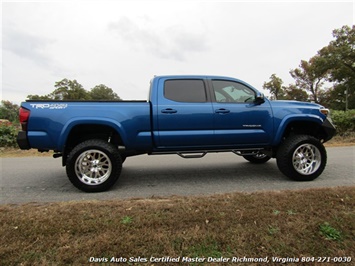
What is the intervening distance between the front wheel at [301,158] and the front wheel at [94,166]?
293 centimetres

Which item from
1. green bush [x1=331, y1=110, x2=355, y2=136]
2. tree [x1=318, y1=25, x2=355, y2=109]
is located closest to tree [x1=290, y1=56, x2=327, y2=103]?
tree [x1=318, y1=25, x2=355, y2=109]

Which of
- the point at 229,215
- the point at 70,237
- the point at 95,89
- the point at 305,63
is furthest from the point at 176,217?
the point at 95,89

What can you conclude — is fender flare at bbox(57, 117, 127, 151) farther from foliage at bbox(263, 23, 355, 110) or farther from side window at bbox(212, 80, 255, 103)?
foliage at bbox(263, 23, 355, 110)

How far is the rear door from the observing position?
419 centimetres

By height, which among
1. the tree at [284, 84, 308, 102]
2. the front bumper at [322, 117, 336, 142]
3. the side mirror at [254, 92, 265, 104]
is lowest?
the front bumper at [322, 117, 336, 142]

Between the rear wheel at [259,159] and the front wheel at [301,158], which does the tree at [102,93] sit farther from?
the front wheel at [301,158]

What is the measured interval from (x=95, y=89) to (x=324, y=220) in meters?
79.0

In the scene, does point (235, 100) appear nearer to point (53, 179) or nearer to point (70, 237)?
point (70, 237)

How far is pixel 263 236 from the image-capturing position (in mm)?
2324

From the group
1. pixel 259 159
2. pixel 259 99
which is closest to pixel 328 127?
pixel 259 99

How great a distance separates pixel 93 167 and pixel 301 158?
370 cm

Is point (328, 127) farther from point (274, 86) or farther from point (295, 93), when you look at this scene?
point (295, 93)

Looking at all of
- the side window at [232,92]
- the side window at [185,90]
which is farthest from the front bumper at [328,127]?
the side window at [185,90]

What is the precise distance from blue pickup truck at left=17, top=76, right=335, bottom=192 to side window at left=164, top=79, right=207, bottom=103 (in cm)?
2
